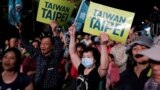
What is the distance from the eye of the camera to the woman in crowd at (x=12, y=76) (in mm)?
6426

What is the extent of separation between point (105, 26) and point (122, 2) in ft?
81.0

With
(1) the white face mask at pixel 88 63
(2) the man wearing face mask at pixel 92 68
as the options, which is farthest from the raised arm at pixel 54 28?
(1) the white face mask at pixel 88 63

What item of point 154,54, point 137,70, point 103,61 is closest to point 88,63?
point 103,61

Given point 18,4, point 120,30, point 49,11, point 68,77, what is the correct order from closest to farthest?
point 120,30 < point 49,11 < point 68,77 < point 18,4

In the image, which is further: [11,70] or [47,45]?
[47,45]

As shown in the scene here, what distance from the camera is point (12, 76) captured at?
21.3ft

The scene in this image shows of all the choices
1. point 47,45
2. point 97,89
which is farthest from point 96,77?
point 47,45

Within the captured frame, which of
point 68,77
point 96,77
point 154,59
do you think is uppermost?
point 154,59

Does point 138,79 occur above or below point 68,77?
above

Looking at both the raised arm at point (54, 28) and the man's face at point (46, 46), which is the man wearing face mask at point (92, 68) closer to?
the man's face at point (46, 46)

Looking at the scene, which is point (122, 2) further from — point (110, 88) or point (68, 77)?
point (110, 88)

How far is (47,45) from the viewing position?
838 centimetres

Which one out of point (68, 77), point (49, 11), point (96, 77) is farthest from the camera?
point (68, 77)

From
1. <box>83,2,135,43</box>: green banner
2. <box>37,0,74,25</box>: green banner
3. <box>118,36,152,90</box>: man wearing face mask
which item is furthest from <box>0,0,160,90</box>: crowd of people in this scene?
<box>37,0,74,25</box>: green banner
